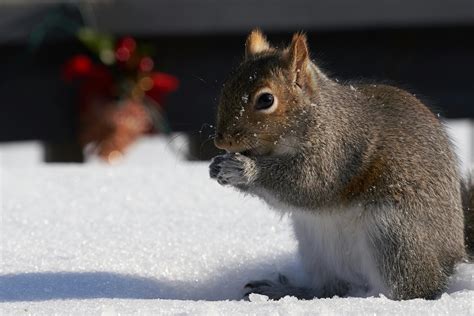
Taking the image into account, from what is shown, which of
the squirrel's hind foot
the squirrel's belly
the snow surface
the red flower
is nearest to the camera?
the snow surface

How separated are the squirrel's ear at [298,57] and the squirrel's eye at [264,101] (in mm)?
107

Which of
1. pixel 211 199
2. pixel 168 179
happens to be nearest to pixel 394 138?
pixel 211 199

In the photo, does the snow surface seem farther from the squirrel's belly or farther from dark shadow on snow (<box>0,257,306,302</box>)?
the squirrel's belly

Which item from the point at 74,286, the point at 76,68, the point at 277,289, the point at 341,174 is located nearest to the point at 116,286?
the point at 74,286

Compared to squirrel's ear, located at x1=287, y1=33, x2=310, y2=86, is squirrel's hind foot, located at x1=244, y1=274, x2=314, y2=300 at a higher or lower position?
lower

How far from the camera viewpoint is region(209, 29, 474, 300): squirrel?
9.20 feet

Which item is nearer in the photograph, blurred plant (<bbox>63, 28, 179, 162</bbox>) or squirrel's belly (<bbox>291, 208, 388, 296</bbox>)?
squirrel's belly (<bbox>291, 208, 388, 296</bbox>)

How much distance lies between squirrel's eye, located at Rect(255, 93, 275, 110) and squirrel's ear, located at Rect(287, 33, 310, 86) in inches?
4.2

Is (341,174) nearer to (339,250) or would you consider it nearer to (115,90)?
(339,250)

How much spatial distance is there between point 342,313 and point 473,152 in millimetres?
4020

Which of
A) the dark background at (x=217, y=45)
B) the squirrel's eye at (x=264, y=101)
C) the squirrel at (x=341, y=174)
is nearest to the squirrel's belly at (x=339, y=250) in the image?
the squirrel at (x=341, y=174)

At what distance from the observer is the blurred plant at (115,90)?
509 centimetres

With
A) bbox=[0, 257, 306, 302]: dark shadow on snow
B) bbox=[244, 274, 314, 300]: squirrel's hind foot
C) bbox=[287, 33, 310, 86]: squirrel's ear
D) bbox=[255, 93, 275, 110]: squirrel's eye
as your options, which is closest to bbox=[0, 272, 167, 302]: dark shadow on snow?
bbox=[0, 257, 306, 302]: dark shadow on snow

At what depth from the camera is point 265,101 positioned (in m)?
2.80
